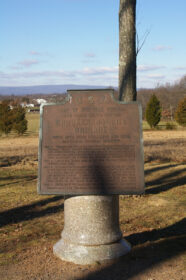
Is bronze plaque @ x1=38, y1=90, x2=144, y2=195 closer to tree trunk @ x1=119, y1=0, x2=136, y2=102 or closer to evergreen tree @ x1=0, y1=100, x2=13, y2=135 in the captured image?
tree trunk @ x1=119, y1=0, x2=136, y2=102

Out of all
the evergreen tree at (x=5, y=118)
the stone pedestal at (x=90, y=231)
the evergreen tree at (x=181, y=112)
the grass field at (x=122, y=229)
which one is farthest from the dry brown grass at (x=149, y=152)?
the evergreen tree at (x=181, y=112)

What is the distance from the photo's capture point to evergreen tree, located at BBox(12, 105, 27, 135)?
30094mm

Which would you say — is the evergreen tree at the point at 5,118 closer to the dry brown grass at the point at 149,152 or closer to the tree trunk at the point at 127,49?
the dry brown grass at the point at 149,152

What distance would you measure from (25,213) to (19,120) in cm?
2460

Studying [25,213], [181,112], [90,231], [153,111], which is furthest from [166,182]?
[181,112]

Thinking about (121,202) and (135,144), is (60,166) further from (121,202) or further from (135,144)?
(121,202)

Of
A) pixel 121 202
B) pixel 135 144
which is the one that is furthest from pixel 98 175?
pixel 121 202

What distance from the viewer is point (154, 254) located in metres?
4.33

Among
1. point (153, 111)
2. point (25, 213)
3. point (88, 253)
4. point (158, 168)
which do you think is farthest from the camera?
point (153, 111)

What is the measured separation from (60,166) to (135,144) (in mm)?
881

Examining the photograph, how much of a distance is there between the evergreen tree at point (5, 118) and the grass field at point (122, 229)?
21.0 m

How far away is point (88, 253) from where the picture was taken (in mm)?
4055

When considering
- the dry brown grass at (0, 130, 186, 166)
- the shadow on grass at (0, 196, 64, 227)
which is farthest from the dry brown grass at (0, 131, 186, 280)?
the dry brown grass at (0, 130, 186, 166)

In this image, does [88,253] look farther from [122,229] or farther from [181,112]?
[181,112]
